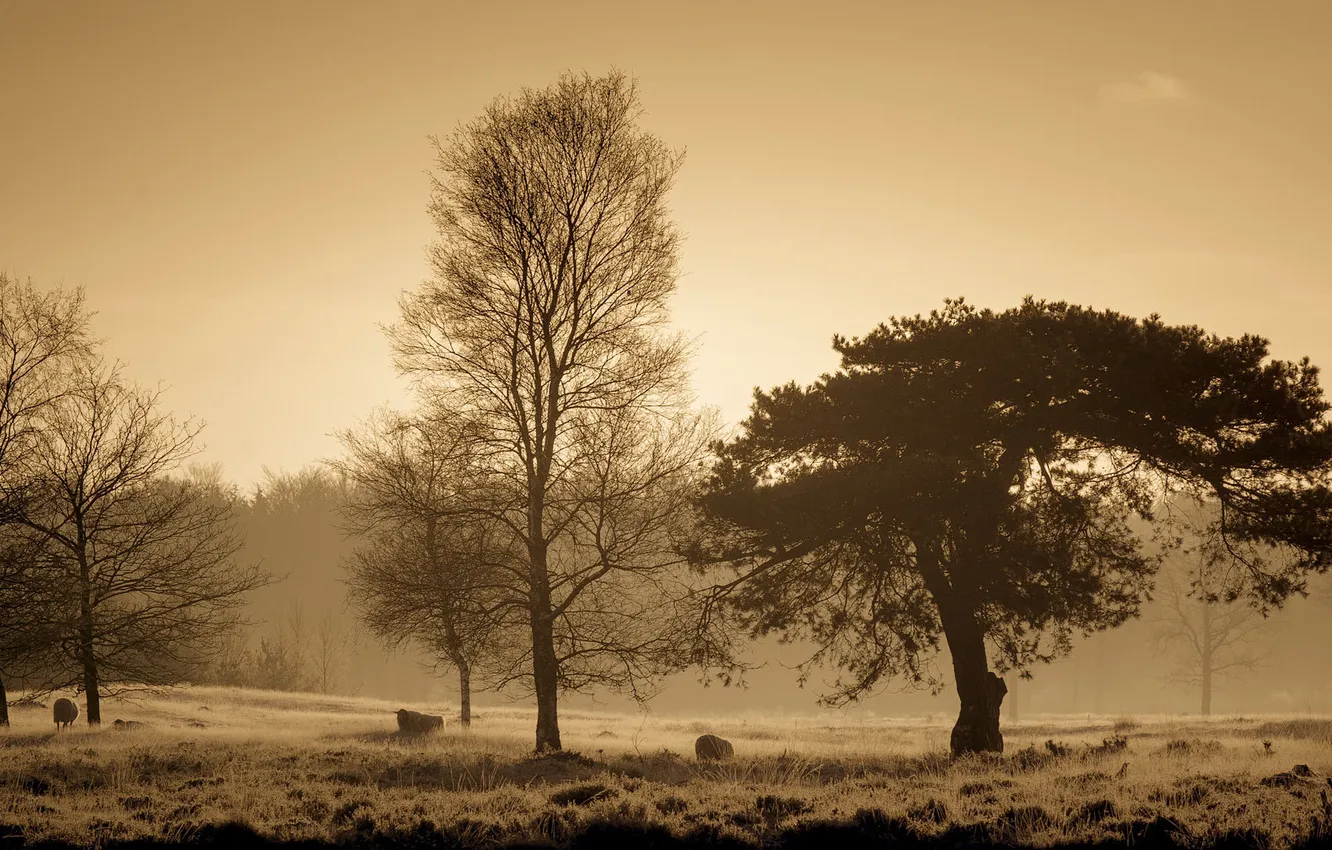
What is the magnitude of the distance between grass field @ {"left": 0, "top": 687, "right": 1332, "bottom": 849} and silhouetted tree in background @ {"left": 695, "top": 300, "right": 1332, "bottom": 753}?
2.47m

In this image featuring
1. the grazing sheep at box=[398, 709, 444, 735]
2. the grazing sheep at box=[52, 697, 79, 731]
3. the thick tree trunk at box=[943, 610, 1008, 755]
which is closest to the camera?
the thick tree trunk at box=[943, 610, 1008, 755]

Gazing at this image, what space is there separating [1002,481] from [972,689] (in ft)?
13.2

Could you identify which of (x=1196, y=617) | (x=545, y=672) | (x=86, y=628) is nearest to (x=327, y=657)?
(x=86, y=628)

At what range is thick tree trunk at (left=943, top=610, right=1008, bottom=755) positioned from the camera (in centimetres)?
1591

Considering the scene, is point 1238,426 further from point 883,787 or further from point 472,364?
point 472,364

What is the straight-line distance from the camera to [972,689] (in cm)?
1612

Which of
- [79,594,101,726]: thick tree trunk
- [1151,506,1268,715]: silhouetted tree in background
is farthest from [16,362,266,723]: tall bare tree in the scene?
[1151,506,1268,715]: silhouetted tree in background

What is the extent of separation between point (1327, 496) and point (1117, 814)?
9.18 metres

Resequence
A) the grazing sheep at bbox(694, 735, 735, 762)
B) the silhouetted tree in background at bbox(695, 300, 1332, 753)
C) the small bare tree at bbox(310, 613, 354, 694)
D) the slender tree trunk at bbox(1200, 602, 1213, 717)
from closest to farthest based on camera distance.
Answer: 1. the silhouetted tree in background at bbox(695, 300, 1332, 753)
2. the grazing sheep at bbox(694, 735, 735, 762)
3. the slender tree trunk at bbox(1200, 602, 1213, 717)
4. the small bare tree at bbox(310, 613, 354, 694)

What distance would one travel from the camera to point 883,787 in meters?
10.4

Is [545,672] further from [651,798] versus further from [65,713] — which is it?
A: [65,713]

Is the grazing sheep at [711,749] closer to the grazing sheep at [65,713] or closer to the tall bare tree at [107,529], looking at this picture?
the tall bare tree at [107,529]

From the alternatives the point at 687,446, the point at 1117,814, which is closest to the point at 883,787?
the point at 1117,814

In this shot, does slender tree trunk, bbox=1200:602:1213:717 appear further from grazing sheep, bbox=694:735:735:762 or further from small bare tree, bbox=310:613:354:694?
small bare tree, bbox=310:613:354:694
